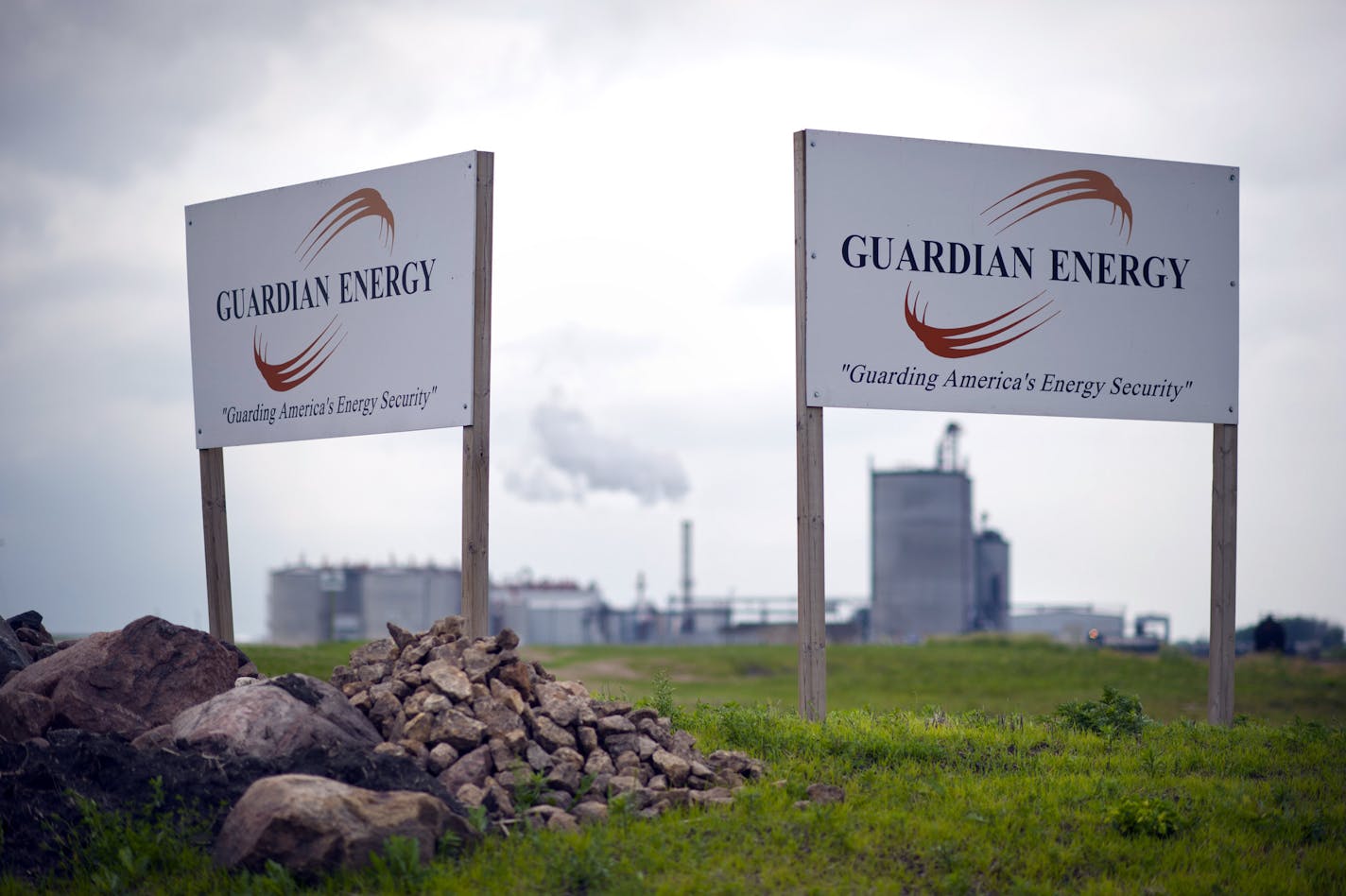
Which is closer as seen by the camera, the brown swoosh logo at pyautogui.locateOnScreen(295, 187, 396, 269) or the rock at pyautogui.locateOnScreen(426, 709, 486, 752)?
the rock at pyautogui.locateOnScreen(426, 709, 486, 752)

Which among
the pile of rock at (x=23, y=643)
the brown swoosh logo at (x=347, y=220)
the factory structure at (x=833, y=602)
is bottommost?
the factory structure at (x=833, y=602)

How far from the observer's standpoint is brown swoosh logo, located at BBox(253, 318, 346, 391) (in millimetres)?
11539

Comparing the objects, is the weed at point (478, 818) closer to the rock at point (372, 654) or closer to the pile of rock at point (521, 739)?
the pile of rock at point (521, 739)

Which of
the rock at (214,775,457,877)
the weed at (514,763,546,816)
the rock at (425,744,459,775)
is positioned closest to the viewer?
the rock at (214,775,457,877)

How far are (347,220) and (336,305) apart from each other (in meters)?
0.78

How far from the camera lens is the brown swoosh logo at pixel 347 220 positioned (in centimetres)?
1125

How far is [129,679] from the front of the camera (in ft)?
30.5

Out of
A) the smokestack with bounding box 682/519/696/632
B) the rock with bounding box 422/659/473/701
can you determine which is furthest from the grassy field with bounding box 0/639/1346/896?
the smokestack with bounding box 682/519/696/632

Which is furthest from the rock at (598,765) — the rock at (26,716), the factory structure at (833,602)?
the factory structure at (833,602)

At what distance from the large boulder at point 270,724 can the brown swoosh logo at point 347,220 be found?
4312mm

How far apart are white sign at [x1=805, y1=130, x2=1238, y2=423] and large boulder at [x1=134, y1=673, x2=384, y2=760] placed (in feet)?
14.9

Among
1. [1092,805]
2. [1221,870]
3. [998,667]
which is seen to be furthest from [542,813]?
[998,667]

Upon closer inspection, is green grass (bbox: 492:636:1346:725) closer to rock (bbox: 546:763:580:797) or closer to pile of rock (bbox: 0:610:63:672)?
pile of rock (bbox: 0:610:63:672)

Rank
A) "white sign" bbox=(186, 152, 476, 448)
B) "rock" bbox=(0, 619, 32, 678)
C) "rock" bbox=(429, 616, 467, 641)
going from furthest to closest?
"white sign" bbox=(186, 152, 476, 448) < "rock" bbox=(0, 619, 32, 678) < "rock" bbox=(429, 616, 467, 641)
